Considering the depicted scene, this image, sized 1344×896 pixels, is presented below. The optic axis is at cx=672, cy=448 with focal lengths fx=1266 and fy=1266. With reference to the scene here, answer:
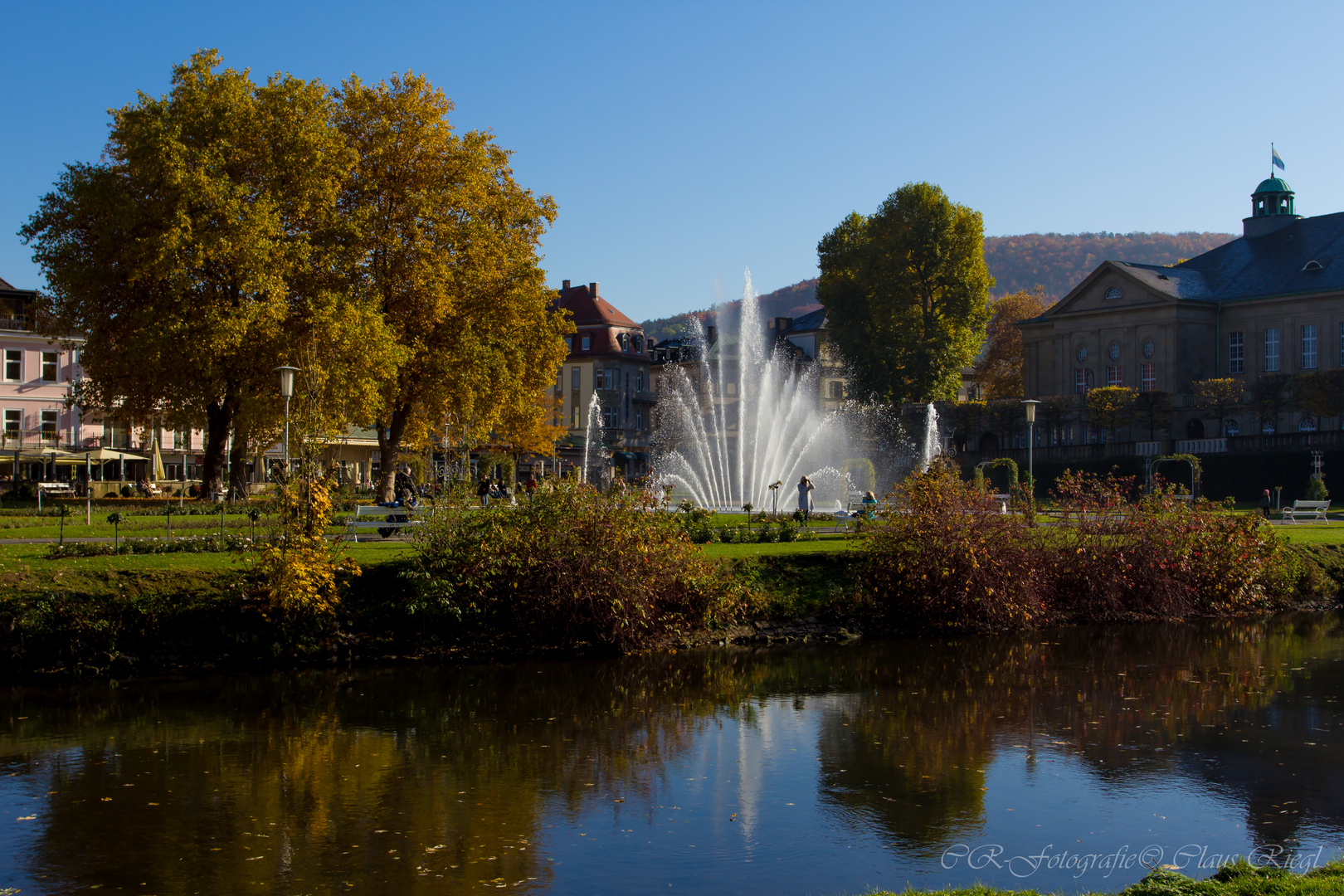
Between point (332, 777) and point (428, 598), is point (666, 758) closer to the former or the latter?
point (332, 777)

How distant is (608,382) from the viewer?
93.3 metres

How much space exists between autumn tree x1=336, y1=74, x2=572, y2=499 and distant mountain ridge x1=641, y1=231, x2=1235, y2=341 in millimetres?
131885

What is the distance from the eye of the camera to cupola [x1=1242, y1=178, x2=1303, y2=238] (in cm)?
8225

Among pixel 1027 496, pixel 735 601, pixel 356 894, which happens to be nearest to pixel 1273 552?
pixel 1027 496

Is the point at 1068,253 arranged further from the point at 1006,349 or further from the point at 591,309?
the point at 591,309

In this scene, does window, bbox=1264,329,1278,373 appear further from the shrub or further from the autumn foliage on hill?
the autumn foliage on hill

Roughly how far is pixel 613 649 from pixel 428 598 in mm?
2913

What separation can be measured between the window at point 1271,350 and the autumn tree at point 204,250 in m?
59.1

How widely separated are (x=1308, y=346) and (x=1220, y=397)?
9.92 m

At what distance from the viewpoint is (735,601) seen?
68.5 ft

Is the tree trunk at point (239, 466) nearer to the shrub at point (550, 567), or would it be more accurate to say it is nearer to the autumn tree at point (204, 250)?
the autumn tree at point (204, 250)

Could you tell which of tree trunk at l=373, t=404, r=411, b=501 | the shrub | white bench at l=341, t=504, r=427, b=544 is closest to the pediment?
tree trunk at l=373, t=404, r=411, b=501

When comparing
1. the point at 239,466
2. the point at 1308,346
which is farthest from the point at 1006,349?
the point at 239,466

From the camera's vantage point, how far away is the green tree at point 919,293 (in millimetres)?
64875
